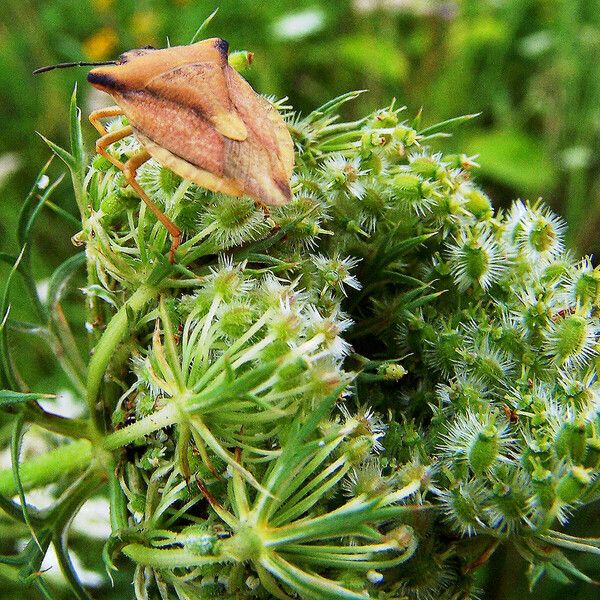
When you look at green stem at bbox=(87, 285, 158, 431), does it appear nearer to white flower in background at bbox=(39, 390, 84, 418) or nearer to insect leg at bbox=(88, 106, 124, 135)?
insect leg at bbox=(88, 106, 124, 135)

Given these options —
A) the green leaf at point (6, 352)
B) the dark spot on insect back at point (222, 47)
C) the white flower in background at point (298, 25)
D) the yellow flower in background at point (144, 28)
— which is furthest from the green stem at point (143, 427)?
the yellow flower in background at point (144, 28)

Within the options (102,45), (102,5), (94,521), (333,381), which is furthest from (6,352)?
(102,5)

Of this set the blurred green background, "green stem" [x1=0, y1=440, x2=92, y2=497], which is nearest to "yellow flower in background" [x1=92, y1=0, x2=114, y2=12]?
the blurred green background

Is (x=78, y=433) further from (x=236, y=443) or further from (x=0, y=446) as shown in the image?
(x=0, y=446)

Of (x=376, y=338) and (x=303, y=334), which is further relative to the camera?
(x=376, y=338)

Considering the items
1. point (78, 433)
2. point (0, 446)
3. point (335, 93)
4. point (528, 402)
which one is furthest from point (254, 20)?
point (528, 402)

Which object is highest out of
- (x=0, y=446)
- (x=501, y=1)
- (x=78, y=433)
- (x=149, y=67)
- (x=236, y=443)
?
(x=149, y=67)

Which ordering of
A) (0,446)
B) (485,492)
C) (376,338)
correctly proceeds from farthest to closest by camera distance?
1. (0,446)
2. (376,338)
3. (485,492)
